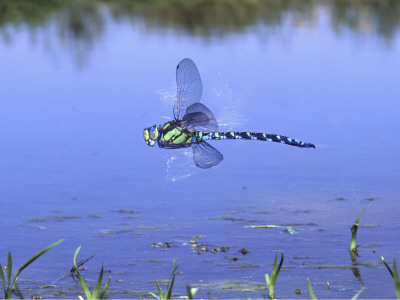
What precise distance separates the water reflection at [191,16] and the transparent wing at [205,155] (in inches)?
379

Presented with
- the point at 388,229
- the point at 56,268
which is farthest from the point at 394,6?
the point at 56,268

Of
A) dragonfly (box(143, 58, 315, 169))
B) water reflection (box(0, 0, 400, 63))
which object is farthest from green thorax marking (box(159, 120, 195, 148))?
water reflection (box(0, 0, 400, 63))

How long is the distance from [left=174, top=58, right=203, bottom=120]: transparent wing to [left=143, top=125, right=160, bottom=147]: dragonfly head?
11 centimetres

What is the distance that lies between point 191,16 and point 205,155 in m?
14.4

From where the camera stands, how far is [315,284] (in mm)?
6023

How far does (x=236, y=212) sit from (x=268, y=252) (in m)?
0.73

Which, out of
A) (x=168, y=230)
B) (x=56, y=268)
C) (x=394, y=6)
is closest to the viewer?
(x=56, y=268)

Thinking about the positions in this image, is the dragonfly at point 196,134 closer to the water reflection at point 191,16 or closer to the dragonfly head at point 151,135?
the dragonfly head at point 151,135

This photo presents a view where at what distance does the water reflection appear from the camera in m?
14.5

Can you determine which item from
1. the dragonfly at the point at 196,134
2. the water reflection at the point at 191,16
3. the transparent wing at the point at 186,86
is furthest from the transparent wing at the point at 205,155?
the water reflection at the point at 191,16

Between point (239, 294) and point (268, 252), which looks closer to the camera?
point (239, 294)

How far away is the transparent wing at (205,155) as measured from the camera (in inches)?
121

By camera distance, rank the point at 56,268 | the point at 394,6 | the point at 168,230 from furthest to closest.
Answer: the point at 394,6 → the point at 168,230 → the point at 56,268

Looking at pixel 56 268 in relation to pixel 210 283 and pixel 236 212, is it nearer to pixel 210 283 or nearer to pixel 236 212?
pixel 210 283
